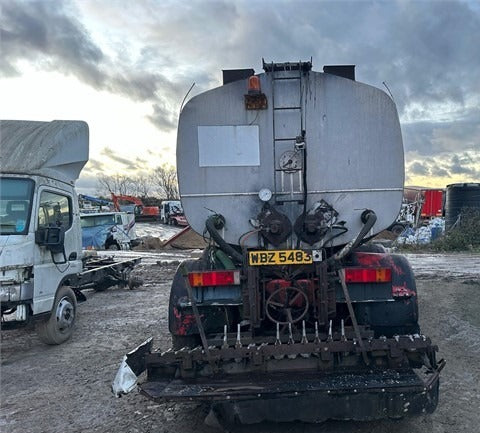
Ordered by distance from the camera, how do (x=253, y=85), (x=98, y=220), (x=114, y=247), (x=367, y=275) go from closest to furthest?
(x=367, y=275), (x=253, y=85), (x=98, y=220), (x=114, y=247)

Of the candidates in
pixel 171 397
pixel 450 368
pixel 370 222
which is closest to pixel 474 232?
pixel 450 368

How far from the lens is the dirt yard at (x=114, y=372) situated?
3.87 metres

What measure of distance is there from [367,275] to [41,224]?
4617mm

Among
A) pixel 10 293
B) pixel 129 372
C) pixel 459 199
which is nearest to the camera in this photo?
pixel 129 372

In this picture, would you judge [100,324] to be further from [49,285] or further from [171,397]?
[171,397]

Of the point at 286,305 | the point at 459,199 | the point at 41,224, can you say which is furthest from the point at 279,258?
the point at 459,199

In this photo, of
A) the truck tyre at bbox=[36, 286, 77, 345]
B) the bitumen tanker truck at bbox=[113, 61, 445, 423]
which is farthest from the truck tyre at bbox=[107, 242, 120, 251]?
the bitumen tanker truck at bbox=[113, 61, 445, 423]

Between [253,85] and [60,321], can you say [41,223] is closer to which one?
[60,321]

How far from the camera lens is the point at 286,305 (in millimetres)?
4102

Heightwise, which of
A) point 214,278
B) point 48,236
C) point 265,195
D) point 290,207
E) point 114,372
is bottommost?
point 114,372

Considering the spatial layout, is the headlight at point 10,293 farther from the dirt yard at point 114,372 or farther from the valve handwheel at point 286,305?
the valve handwheel at point 286,305

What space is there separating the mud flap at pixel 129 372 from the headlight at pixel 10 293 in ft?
9.45

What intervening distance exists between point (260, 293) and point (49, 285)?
3.73 m

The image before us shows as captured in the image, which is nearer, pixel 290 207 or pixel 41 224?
pixel 290 207
